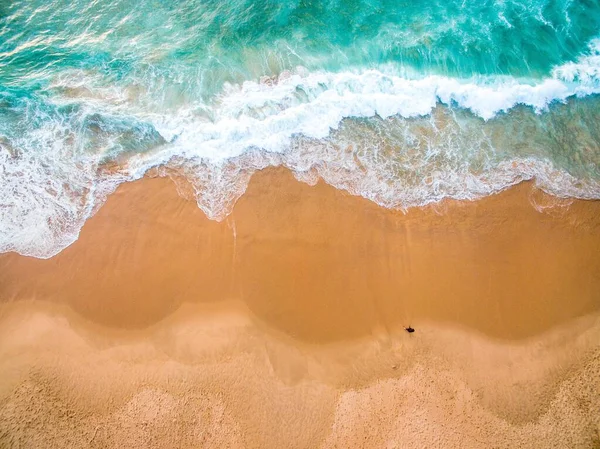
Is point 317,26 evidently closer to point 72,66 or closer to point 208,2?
point 208,2

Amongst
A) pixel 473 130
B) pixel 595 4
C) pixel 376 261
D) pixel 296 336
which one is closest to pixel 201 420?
pixel 296 336

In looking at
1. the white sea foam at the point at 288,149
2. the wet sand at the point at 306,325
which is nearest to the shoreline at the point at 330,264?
the wet sand at the point at 306,325

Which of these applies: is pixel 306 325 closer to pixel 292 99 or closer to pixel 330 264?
pixel 330 264

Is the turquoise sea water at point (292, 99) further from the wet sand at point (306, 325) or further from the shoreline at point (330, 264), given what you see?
the wet sand at point (306, 325)

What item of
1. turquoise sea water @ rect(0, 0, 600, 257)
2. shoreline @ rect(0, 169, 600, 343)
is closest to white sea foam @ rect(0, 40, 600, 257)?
turquoise sea water @ rect(0, 0, 600, 257)

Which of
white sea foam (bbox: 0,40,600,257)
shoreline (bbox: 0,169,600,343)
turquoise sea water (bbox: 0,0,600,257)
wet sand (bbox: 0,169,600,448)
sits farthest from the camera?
turquoise sea water (bbox: 0,0,600,257)

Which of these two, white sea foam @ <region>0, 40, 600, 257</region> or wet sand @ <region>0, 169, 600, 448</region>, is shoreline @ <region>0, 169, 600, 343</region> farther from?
white sea foam @ <region>0, 40, 600, 257</region>
